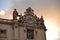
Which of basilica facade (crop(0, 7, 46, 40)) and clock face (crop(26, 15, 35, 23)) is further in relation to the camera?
clock face (crop(26, 15, 35, 23))

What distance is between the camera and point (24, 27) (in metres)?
26.6

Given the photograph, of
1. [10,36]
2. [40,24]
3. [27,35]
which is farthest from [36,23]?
[10,36]

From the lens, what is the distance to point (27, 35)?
2678 centimetres

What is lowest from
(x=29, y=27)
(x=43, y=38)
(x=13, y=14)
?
(x=43, y=38)

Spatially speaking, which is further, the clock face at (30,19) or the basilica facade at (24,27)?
the clock face at (30,19)

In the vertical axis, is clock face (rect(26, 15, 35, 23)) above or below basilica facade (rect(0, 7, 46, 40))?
above

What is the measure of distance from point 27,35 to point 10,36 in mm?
2963

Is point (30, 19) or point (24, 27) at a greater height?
point (30, 19)

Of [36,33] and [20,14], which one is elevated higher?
[20,14]

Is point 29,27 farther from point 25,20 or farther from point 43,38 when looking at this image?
point 43,38

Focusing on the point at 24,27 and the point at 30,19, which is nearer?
the point at 24,27

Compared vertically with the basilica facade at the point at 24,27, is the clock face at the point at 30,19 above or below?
above

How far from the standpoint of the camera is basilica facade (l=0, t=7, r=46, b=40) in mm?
25141

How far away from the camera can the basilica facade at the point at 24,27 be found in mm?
25141
